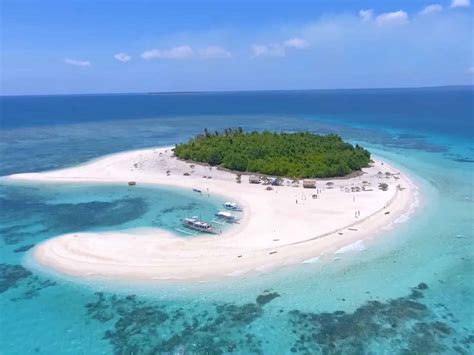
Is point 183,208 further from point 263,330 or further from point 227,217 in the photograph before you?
Answer: point 263,330

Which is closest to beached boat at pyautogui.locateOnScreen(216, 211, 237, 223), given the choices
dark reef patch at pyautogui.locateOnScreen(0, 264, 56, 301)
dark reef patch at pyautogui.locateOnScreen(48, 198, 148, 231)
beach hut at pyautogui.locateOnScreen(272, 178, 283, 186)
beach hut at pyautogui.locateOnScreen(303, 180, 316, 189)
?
dark reef patch at pyautogui.locateOnScreen(48, 198, 148, 231)

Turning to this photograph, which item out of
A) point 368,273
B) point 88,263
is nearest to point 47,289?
point 88,263

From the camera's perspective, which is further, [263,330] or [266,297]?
[266,297]

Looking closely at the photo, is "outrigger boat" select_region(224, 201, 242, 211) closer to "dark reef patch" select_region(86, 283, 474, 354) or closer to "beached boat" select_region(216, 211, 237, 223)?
"beached boat" select_region(216, 211, 237, 223)

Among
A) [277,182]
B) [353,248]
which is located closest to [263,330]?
[353,248]

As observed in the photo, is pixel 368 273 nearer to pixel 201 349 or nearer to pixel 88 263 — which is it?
pixel 201 349

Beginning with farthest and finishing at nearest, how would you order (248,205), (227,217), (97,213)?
(248,205) < (97,213) < (227,217)
